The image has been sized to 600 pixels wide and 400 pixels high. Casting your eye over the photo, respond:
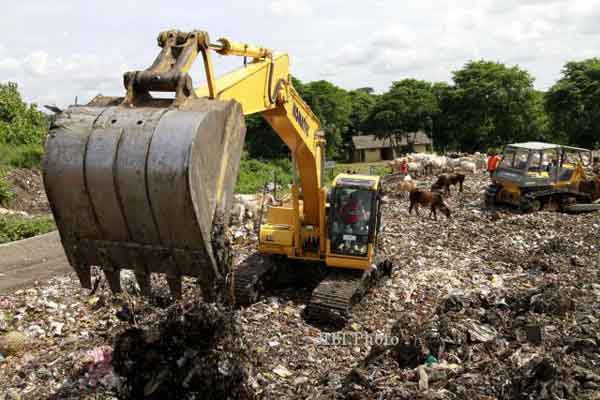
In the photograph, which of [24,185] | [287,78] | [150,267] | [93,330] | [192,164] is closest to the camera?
[192,164]

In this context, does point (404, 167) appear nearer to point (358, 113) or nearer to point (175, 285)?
point (175, 285)

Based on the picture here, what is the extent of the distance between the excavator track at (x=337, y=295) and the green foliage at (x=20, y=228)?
29.5 ft

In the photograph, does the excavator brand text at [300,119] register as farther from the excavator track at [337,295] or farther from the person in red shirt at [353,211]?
the excavator track at [337,295]

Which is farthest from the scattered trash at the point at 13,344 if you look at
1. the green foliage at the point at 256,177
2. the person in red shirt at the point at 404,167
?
the person in red shirt at the point at 404,167

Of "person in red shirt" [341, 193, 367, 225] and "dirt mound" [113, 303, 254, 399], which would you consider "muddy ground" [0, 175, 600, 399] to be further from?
"person in red shirt" [341, 193, 367, 225]

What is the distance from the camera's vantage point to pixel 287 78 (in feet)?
20.3

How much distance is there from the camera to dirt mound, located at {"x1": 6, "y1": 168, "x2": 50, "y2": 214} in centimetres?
1716

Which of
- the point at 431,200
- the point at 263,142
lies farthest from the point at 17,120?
the point at 431,200

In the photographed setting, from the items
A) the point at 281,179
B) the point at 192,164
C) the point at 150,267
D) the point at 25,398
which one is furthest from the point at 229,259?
the point at 281,179

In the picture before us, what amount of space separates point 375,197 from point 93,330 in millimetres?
4119

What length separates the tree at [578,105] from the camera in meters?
34.0

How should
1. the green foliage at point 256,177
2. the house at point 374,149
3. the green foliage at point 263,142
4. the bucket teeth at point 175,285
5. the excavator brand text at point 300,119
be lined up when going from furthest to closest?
the house at point 374,149 → the green foliage at point 263,142 → the green foliage at point 256,177 → the excavator brand text at point 300,119 → the bucket teeth at point 175,285

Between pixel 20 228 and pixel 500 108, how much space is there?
122 feet

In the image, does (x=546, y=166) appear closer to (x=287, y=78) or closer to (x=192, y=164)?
(x=287, y=78)
